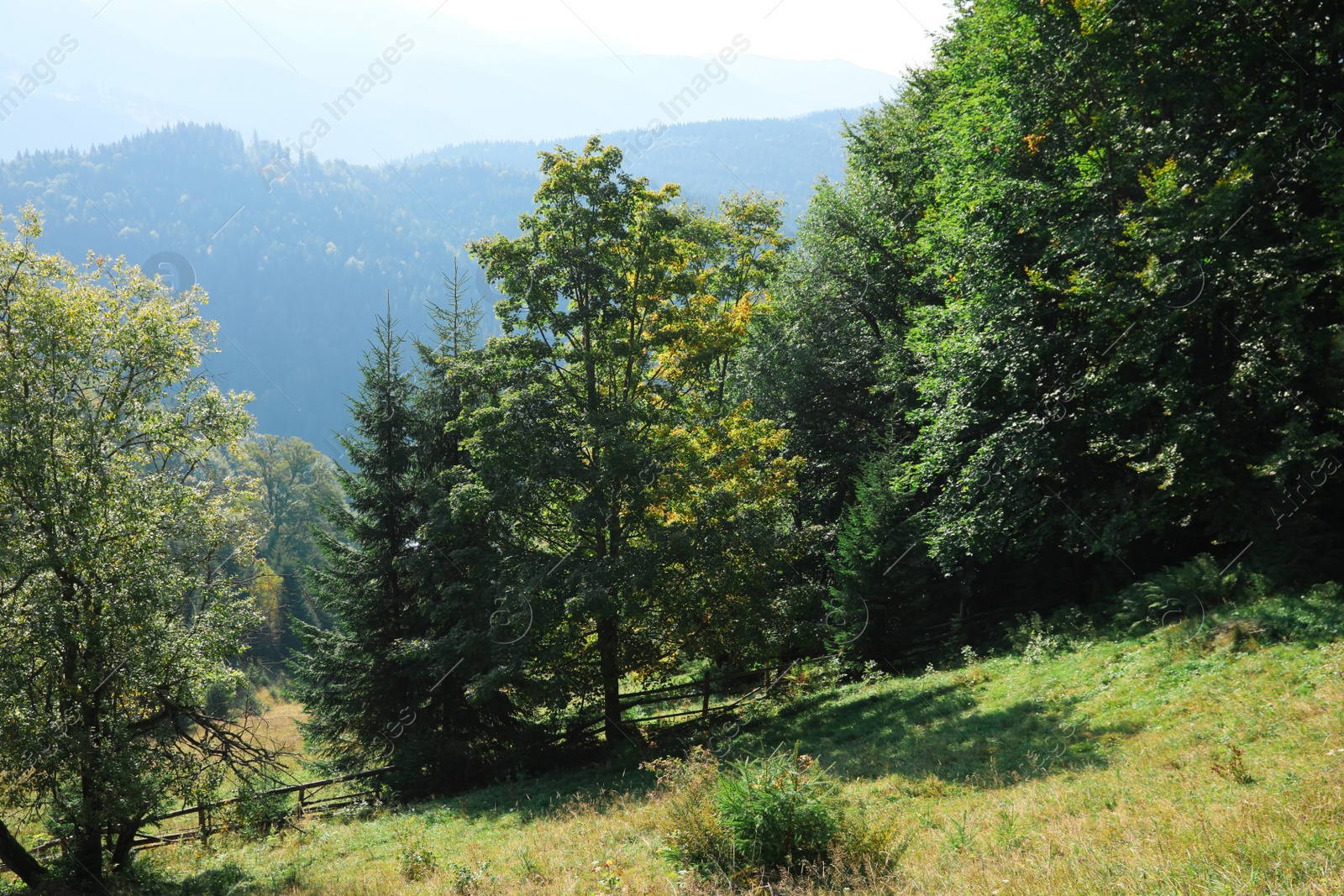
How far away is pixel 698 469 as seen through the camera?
19.2 m

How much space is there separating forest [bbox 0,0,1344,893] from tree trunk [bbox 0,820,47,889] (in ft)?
0.32

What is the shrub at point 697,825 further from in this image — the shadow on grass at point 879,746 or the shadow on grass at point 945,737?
the shadow on grass at point 945,737

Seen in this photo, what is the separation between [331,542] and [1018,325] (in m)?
19.9

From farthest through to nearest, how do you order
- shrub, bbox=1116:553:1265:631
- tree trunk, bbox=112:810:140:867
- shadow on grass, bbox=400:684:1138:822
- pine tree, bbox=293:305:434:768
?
1. pine tree, bbox=293:305:434:768
2. shrub, bbox=1116:553:1265:631
3. tree trunk, bbox=112:810:140:867
4. shadow on grass, bbox=400:684:1138:822

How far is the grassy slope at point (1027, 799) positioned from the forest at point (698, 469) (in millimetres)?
572

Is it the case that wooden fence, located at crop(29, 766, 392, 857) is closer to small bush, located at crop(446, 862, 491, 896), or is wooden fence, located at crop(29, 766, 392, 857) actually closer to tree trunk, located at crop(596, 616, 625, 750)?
small bush, located at crop(446, 862, 491, 896)

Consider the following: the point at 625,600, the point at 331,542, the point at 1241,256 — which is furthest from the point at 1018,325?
the point at 331,542

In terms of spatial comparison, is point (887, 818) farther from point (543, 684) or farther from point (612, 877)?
point (543, 684)

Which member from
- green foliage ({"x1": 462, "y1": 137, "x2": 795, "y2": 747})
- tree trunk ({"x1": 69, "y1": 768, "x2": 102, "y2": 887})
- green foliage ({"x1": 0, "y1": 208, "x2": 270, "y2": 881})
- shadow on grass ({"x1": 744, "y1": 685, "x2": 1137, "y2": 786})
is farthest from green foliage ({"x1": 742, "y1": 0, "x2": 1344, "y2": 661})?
tree trunk ({"x1": 69, "y1": 768, "x2": 102, "y2": 887})

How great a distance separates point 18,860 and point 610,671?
11.8m

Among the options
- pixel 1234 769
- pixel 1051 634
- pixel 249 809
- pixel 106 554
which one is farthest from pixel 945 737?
pixel 106 554

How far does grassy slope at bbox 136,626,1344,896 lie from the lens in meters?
6.17

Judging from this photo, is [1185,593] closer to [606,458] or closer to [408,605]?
[606,458]

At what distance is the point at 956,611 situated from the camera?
977 inches
